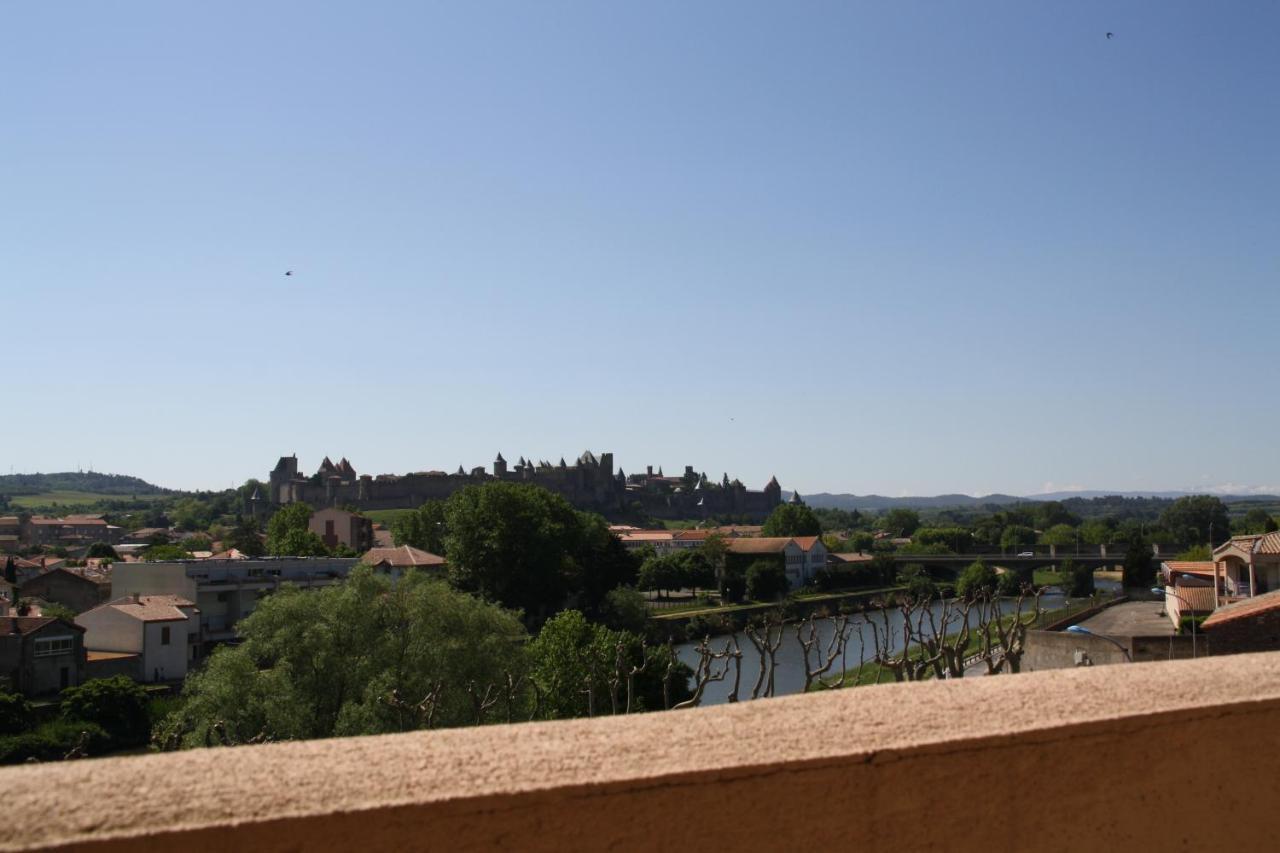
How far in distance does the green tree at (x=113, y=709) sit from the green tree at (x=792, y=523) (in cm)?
7872

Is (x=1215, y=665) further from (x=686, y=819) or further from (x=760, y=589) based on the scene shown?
(x=760, y=589)

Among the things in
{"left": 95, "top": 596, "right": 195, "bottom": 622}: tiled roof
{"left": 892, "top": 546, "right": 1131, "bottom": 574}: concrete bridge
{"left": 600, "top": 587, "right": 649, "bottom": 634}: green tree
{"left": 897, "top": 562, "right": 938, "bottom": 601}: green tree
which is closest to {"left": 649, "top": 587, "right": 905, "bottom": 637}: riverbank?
{"left": 897, "top": 562, "right": 938, "bottom": 601}: green tree

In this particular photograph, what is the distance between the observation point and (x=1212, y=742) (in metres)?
3.07

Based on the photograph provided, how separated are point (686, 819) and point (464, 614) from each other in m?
24.1

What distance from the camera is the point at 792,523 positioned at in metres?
107

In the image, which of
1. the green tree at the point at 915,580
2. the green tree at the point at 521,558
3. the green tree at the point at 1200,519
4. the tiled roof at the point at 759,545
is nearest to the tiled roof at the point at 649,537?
the tiled roof at the point at 759,545

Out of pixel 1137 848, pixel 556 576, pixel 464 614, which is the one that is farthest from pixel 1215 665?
pixel 556 576

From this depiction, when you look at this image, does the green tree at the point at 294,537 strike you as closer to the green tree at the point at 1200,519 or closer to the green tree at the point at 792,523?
the green tree at the point at 792,523

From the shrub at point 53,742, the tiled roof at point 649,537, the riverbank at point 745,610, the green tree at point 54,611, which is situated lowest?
the riverbank at point 745,610

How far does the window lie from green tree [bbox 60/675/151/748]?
9.94ft

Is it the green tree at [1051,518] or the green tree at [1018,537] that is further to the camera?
the green tree at [1051,518]

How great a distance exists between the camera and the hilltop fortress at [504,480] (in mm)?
149375

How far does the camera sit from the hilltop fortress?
149m

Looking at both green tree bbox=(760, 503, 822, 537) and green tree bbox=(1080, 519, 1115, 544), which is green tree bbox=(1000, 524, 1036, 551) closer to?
green tree bbox=(1080, 519, 1115, 544)
